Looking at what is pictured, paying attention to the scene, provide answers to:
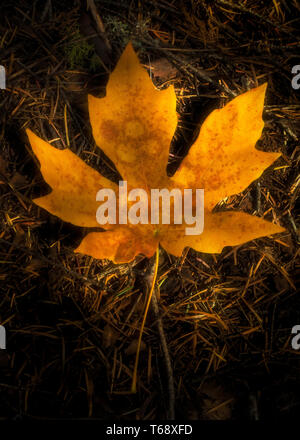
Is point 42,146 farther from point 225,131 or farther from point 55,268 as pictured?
point 225,131

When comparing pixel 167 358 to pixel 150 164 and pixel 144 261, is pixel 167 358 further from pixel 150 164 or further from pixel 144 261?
pixel 150 164

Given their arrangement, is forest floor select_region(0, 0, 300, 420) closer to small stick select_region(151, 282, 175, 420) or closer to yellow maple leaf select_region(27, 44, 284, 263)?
small stick select_region(151, 282, 175, 420)

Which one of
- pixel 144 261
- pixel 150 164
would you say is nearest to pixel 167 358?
pixel 144 261

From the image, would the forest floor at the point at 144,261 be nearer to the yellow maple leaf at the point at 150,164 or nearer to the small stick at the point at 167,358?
the small stick at the point at 167,358

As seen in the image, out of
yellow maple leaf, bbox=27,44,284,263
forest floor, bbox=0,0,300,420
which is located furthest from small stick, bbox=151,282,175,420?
yellow maple leaf, bbox=27,44,284,263

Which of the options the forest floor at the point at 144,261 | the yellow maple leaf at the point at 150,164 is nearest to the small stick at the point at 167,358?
the forest floor at the point at 144,261
